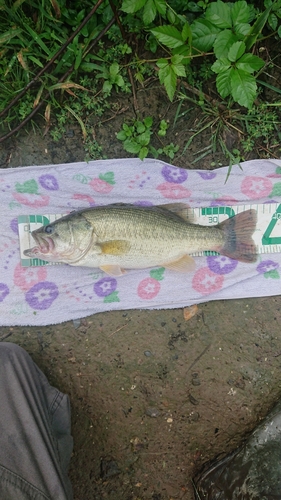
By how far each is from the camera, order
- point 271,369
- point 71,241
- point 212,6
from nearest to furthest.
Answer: point 212,6 < point 71,241 < point 271,369

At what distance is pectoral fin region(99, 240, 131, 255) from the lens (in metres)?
3.12

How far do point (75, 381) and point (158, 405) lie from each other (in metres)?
0.75

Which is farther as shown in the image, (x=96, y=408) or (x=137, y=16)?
(x=96, y=408)

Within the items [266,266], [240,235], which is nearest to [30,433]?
[240,235]

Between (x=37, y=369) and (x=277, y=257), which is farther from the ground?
(x=277, y=257)

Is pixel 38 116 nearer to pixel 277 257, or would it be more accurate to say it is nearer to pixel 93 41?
pixel 93 41

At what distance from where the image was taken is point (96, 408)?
343cm

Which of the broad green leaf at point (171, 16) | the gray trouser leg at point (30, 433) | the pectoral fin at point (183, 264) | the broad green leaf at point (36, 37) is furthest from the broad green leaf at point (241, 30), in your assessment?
the gray trouser leg at point (30, 433)

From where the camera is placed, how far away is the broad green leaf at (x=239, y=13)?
2.74 m

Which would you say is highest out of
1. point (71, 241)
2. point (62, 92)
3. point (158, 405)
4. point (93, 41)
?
point (93, 41)

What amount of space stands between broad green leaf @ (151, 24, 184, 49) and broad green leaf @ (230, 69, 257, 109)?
0.45 m

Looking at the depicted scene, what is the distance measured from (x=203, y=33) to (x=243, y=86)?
504mm

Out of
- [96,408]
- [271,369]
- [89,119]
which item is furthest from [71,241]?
[271,369]

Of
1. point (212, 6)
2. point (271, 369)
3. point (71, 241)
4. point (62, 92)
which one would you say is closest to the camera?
point (212, 6)
